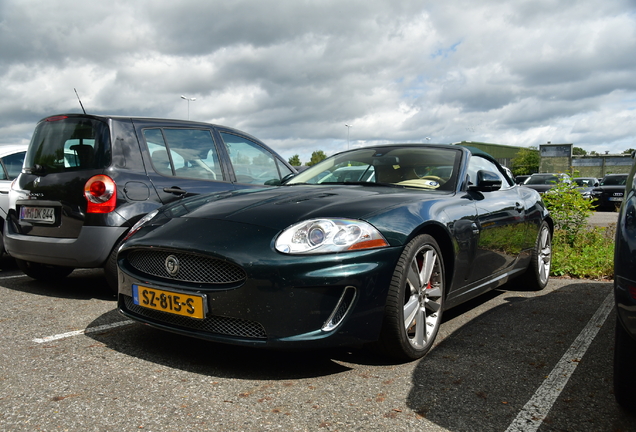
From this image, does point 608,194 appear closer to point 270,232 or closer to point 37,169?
point 37,169

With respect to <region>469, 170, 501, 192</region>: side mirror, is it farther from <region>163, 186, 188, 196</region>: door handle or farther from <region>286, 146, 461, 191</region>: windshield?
<region>163, 186, 188, 196</region>: door handle

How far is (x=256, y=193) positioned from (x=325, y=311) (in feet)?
3.99

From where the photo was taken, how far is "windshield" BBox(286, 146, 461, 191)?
4.28 metres

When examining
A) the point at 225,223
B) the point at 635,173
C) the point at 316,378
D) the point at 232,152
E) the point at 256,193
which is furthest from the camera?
the point at 232,152

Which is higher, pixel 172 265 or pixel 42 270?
pixel 172 265

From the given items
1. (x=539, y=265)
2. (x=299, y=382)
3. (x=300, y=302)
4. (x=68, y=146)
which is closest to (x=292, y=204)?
(x=300, y=302)

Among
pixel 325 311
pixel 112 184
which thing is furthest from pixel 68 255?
pixel 325 311

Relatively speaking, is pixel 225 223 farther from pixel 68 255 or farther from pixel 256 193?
pixel 68 255

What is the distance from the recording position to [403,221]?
3248 millimetres

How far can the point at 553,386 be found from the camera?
293cm

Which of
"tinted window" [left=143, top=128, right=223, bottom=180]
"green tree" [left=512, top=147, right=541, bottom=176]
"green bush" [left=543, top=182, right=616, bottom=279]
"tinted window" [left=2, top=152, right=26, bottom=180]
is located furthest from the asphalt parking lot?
"green tree" [left=512, top=147, right=541, bottom=176]

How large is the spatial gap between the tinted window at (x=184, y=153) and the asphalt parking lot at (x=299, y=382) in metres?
1.47

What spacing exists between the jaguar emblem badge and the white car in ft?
13.4

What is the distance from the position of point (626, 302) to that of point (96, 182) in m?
3.78
